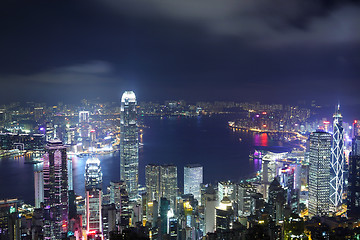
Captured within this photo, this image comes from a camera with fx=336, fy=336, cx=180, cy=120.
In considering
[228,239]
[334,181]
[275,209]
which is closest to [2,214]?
[228,239]

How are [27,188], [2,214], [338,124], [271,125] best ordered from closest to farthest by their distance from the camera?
[2,214], [27,188], [338,124], [271,125]

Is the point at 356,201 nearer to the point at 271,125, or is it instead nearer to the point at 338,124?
the point at 338,124

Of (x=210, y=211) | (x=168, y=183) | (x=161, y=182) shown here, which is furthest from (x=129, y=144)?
(x=210, y=211)

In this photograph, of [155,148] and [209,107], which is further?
[209,107]

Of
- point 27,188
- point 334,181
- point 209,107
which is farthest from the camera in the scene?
point 209,107

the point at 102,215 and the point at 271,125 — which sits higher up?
the point at 271,125

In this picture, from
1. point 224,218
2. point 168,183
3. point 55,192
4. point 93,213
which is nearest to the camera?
point 224,218

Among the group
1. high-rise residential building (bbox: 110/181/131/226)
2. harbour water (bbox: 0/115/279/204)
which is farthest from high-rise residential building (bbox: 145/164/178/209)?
high-rise residential building (bbox: 110/181/131/226)

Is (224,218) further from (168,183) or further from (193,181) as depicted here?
(193,181)
